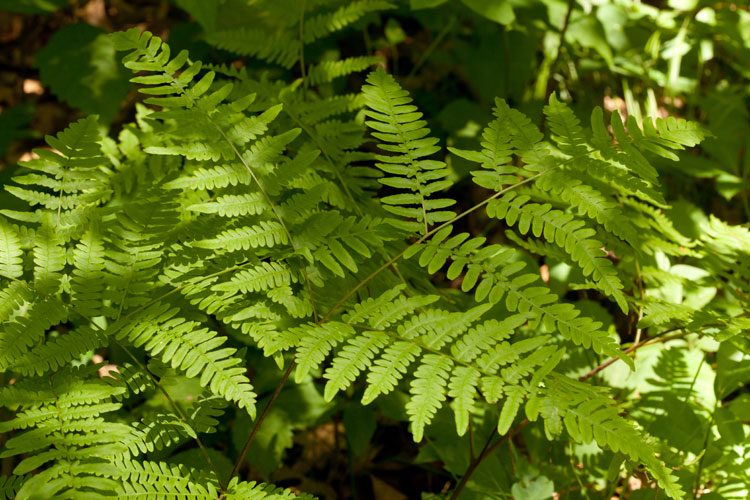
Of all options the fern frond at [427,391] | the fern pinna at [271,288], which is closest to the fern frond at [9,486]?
the fern pinna at [271,288]

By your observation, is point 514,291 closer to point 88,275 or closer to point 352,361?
point 352,361

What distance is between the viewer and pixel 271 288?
133cm

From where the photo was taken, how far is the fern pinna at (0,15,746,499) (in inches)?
43.5

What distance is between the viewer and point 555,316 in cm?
120

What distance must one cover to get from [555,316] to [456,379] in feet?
0.88

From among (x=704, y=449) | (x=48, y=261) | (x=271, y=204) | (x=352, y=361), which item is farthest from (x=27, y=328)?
(x=704, y=449)

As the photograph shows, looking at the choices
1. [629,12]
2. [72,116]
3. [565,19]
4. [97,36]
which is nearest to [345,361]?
[565,19]

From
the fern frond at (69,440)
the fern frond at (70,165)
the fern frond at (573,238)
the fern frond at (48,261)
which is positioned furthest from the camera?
the fern frond at (70,165)

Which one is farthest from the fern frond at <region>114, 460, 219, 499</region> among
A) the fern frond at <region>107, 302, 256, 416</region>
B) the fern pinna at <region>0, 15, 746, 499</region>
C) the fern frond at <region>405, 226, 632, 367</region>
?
the fern frond at <region>405, 226, 632, 367</region>

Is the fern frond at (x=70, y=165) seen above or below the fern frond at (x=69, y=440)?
above

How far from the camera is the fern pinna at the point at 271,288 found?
111cm

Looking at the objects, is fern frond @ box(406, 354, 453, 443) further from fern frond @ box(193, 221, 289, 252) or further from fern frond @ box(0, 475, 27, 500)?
fern frond @ box(0, 475, 27, 500)

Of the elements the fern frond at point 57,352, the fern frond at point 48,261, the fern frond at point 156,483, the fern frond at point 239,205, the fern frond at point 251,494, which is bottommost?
the fern frond at point 251,494

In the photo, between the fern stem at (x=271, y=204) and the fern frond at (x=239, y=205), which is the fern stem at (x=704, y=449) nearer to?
the fern stem at (x=271, y=204)
